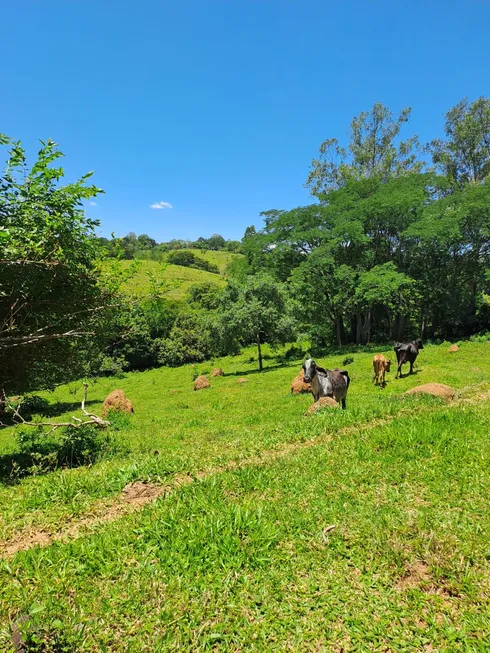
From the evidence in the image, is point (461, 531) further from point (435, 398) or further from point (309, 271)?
point (309, 271)

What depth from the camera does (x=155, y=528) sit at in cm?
486

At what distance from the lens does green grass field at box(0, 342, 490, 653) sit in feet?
11.1

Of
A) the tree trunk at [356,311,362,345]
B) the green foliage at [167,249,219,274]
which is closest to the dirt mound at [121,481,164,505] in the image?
the tree trunk at [356,311,362,345]

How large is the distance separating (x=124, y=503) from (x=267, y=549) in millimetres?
2771

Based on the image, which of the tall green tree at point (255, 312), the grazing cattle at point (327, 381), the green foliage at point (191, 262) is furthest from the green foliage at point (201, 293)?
the grazing cattle at point (327, 381)

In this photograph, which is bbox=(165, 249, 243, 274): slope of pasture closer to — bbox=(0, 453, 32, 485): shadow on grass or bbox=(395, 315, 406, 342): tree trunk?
bbox=(395, 315, 406, 342): tree trunk

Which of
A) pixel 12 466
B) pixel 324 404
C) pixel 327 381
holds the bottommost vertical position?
pixel 12 466

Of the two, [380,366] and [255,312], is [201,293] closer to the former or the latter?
[255,312]

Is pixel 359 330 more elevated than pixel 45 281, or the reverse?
pixel 45 281

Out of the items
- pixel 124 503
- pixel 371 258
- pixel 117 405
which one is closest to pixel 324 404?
pixel 124 503

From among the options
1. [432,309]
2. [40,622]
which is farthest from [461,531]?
[432,309]

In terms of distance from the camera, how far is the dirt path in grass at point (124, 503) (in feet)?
16.3

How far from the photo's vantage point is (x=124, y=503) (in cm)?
596

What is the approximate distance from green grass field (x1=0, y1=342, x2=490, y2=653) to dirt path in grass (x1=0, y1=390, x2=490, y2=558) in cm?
4
